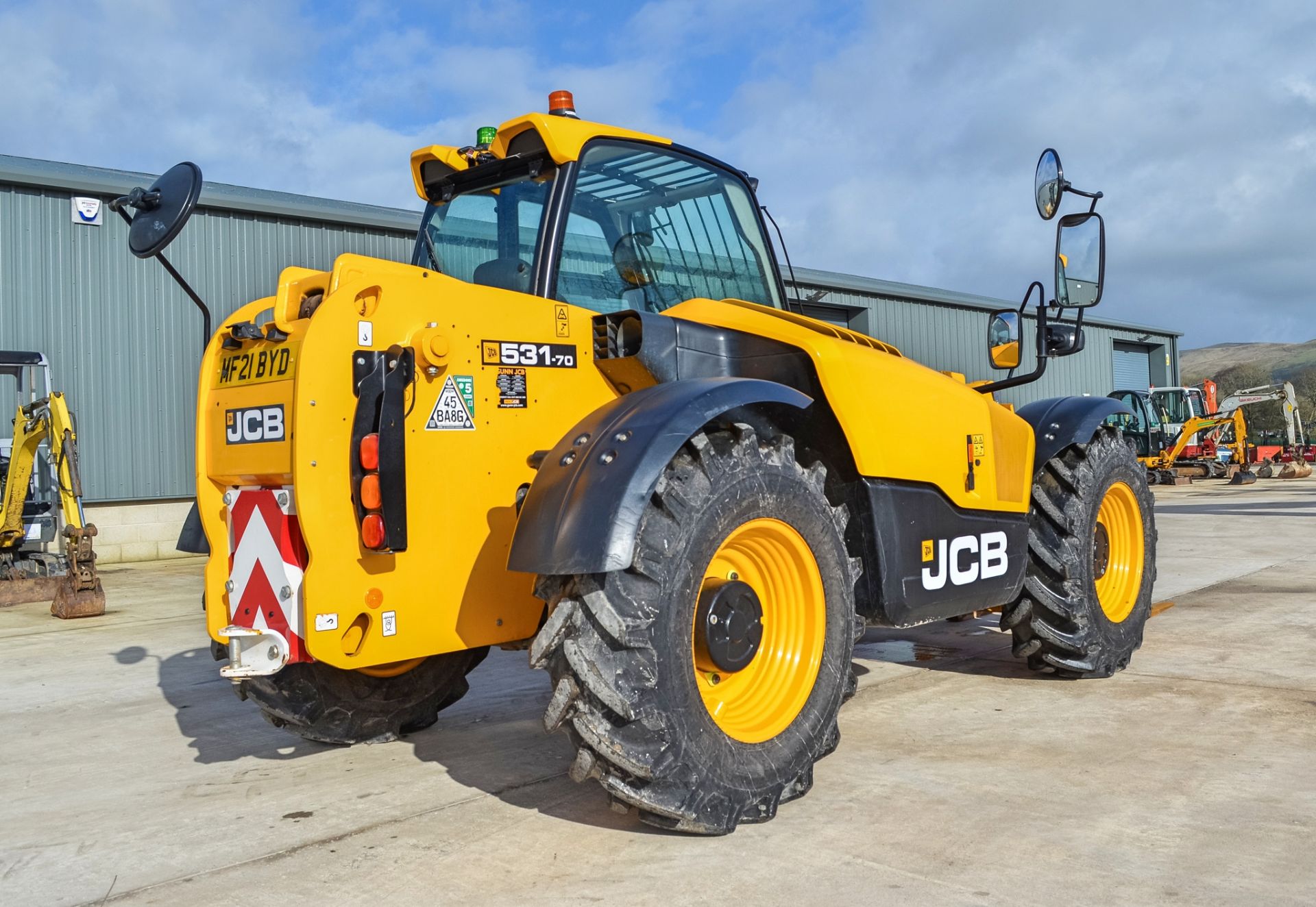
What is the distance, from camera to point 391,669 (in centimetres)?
436

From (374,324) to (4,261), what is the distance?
1252 centimetres

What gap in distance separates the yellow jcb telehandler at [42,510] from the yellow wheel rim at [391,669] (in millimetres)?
6140

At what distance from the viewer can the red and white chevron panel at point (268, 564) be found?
11.1 ft

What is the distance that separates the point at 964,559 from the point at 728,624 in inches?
57.4

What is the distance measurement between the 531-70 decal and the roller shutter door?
3573 centimetres

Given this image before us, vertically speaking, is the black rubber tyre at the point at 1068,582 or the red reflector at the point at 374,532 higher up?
the red reflector at the point at 374,532

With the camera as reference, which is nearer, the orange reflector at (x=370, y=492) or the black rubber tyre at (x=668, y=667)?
the black rubber tyre at (x=668, y=667)

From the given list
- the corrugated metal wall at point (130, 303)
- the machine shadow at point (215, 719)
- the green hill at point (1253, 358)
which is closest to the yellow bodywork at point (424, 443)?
the machine shadow at point (215, 719)

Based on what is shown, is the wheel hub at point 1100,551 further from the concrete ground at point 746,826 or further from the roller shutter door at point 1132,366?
the roller shutter door at point 1132,366

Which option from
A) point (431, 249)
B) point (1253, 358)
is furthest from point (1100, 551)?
point (1253, 358)

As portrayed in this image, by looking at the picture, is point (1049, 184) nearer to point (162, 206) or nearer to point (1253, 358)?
point (162, 206)

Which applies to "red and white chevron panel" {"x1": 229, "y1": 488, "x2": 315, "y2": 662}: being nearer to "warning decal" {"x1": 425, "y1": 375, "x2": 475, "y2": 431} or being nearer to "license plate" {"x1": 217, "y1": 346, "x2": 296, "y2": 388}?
"license plate" {"x1": 217, "y1": 346, "x2": 296, "y2": 388}

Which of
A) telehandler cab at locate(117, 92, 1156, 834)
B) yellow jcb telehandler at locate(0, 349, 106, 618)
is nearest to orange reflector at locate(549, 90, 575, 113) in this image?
telehandler cab at locate(117, 92, 1156, 834)

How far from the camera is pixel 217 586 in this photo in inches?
149
